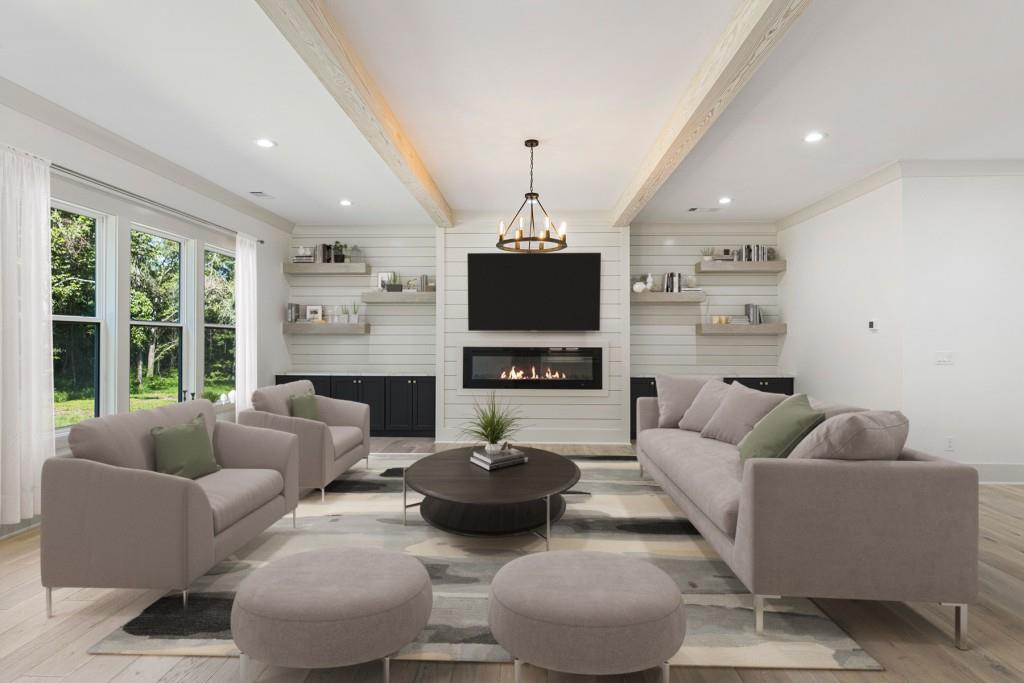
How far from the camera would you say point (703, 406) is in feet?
13.3

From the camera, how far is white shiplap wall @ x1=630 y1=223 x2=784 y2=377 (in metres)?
6.44

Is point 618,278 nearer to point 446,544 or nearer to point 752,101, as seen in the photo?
point 752,101

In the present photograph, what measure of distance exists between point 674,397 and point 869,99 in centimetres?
238

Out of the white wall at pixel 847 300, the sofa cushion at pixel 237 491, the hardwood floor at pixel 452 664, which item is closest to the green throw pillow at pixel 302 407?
the sofa cushion at pixel 237 491

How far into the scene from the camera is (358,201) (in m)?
5.62

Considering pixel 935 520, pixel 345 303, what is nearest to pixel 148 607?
pixel 935 520

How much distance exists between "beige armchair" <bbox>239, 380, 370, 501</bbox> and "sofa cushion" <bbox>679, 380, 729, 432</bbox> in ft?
8.71

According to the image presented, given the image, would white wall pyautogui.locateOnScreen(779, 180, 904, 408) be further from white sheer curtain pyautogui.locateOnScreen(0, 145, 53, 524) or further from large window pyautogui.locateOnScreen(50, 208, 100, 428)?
large window pyautogui.locateOnScreen(50, 208, 100, 428)

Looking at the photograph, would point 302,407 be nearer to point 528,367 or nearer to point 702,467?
point 528,367

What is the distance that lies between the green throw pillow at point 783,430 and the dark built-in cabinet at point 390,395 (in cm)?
419

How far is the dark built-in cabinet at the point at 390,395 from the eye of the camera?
630 centimetres

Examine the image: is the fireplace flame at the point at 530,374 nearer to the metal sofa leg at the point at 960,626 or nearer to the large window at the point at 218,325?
the large window at the point at 218,325

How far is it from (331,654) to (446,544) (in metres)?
1.42

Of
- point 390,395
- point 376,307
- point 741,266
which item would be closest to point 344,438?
point 390,395
